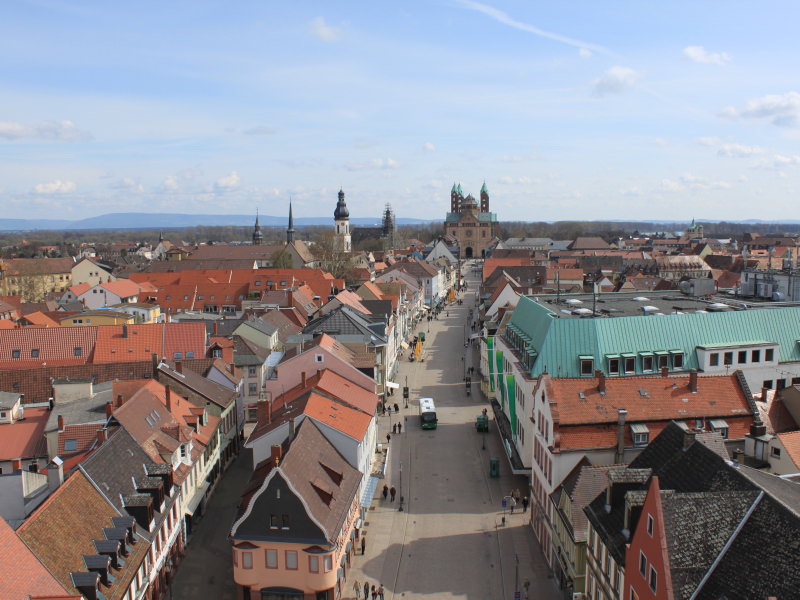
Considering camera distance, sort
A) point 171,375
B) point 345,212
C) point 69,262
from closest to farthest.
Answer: point 171,375 < point 69,262 < point 345,212

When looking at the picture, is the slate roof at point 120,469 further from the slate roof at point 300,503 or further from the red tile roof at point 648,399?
the red tile roof at point 648,399

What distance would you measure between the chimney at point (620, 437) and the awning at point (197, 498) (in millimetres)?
21724

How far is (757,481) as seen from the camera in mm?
23969

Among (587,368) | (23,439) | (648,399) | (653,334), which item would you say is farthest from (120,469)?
(653,334)

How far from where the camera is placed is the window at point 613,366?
136 feet

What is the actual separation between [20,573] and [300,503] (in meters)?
10.6

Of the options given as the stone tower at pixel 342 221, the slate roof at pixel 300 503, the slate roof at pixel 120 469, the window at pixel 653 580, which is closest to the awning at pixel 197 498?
the slate roof at pixel 120 469

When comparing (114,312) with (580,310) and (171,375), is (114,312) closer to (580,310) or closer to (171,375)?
(171,375)

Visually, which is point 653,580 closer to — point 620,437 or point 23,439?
point 620,437

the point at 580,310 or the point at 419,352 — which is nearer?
the point at 580,310

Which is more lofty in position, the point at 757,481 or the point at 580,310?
the point at 580,310

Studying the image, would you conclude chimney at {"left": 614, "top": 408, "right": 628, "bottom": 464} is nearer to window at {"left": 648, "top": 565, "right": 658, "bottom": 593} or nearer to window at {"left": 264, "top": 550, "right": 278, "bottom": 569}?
window at {"left": 648, "top": 565, "right": 658, "bottom": 593}

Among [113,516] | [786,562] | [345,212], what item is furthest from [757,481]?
[345,212]

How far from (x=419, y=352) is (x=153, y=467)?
170 feet
